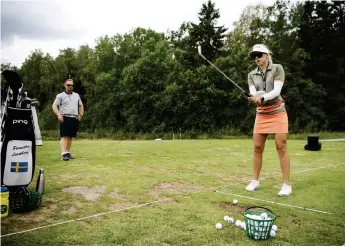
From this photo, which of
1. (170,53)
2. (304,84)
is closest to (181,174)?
(304,84)

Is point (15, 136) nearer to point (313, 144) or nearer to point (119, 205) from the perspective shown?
point (119, 205)

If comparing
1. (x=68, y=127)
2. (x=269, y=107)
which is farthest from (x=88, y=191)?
(x=68, y=127)

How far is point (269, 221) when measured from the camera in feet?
9.73

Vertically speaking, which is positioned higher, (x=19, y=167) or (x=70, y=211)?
(x=19, y=167)

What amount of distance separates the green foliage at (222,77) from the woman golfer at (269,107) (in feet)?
73.5

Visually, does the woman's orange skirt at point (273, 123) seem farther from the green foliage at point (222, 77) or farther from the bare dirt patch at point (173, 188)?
the green foliage at point (222, 77)

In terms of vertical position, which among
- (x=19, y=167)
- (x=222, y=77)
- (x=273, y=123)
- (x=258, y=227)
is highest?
(x=222, y=77)

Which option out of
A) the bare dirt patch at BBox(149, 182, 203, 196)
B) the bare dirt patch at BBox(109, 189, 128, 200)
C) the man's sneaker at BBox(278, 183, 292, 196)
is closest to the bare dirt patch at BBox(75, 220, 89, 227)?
the bare dirt patch at BBox(109, 189, 128, 200)

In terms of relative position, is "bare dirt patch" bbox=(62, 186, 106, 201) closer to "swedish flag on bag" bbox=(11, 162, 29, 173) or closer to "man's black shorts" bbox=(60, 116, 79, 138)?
"swedish flag on bag" bbox=(11, 162, 29, 173)

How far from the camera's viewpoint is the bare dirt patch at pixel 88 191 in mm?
4398

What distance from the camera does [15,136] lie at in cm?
398

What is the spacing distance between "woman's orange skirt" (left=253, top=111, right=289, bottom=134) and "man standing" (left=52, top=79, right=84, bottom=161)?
4.70m

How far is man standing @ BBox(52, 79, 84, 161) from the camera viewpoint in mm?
7918

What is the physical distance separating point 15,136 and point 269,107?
3464 mm
